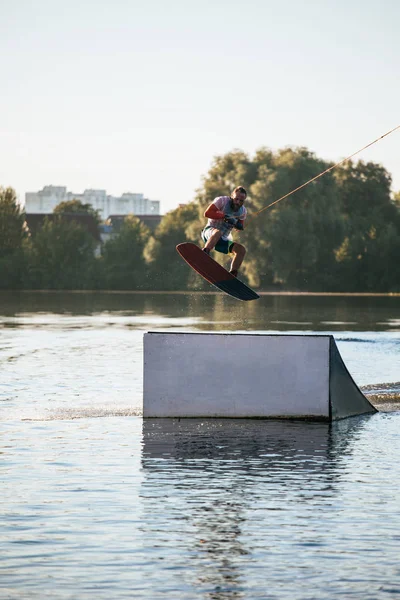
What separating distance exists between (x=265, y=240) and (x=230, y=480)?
75.6 m

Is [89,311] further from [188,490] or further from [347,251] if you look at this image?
[188,490]

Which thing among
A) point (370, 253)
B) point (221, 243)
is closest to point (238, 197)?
point (221, 243)

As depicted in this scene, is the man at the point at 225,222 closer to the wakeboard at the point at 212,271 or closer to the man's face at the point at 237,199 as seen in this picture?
the man's face at the point at 237,199

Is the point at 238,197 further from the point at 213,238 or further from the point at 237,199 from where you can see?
the point at 213,238

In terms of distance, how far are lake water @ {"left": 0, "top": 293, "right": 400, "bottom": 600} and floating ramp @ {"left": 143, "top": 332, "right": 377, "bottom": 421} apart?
314 mm

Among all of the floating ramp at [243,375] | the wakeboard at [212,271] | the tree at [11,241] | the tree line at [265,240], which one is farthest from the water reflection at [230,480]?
the tree at [11,241]

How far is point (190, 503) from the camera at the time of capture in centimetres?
1169

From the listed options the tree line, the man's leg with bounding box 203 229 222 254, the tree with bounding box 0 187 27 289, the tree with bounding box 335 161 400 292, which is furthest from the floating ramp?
the tree with bounding box 0 187 27 289

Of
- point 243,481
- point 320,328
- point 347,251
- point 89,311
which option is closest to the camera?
point 243,481

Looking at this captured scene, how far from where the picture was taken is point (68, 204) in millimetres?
177000

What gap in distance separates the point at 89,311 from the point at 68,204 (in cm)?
10987

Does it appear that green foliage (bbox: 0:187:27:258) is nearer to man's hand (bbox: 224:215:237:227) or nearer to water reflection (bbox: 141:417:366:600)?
man's hand (bbox: 224:215:237:227)

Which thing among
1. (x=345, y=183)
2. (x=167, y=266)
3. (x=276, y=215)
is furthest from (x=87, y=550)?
(x=345, y=183)

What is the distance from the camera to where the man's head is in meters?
18.9
